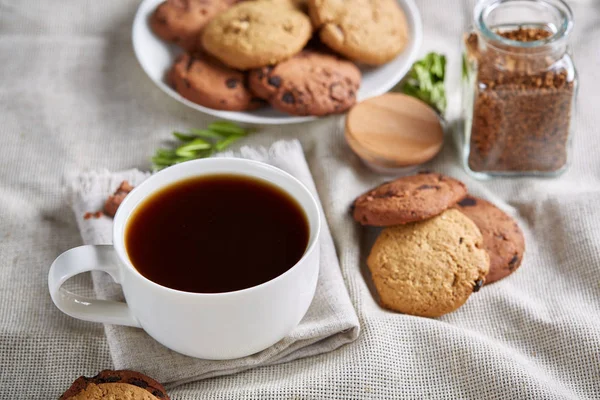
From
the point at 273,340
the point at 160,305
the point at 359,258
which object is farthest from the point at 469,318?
the point at 160,305

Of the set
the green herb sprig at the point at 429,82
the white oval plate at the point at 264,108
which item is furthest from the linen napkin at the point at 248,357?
the green herb sprig at the point at 429,82

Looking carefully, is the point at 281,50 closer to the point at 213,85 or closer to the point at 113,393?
the point at 213,85

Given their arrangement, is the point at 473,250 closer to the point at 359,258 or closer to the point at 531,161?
the point at 359,258

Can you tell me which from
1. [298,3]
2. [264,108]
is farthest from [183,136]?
[298,3]

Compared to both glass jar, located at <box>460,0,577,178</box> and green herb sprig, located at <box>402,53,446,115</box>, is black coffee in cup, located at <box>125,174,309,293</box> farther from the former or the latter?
green herb sprig, located at <box>402,53,446,115</box>

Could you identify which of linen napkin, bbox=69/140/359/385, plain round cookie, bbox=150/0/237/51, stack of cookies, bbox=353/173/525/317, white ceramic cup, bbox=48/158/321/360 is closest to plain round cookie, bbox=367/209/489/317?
stack of cookies, bbox=353/173/525/317

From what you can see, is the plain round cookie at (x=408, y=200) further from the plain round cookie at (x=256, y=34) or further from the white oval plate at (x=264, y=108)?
the plain round cookie at (x=256, y=34)
